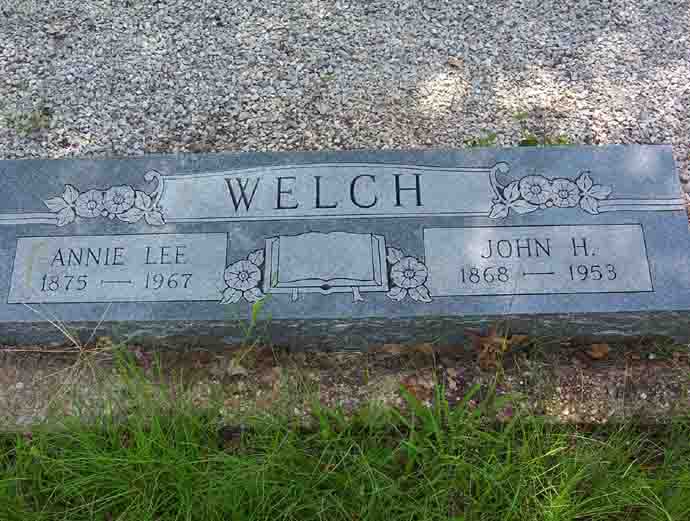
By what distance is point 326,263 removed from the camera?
7.89ft

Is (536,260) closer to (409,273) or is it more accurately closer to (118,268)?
(409,273)

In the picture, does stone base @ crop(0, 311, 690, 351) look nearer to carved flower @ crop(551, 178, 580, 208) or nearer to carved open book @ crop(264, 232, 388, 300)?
carved open book @ crop(264, 232, 388, 300)

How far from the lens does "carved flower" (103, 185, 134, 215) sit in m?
2.54

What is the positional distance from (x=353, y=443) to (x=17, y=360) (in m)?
1.43

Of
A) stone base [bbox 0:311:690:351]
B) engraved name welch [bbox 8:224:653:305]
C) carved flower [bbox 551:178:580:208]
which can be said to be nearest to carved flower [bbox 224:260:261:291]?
engraved name welch [bbox 8:224:653:305]

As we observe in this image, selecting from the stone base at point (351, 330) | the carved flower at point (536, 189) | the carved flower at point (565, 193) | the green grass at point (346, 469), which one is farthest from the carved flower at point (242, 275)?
the carved flower at point (565, 193)

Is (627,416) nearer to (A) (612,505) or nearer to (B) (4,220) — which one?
(A) (612,505)

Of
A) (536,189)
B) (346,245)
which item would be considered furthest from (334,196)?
(536,189)

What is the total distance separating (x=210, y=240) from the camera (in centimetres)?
246

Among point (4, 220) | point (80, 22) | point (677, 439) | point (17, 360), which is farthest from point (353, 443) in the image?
point (80, 22)

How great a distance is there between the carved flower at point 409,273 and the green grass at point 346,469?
431mm

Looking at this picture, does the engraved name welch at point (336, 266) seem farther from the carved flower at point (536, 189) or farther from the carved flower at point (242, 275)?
the carved flower at point (536, 189)

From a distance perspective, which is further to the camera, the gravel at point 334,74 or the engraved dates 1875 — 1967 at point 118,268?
the gravel at point 334,74

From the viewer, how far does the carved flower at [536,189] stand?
252 centimetres
